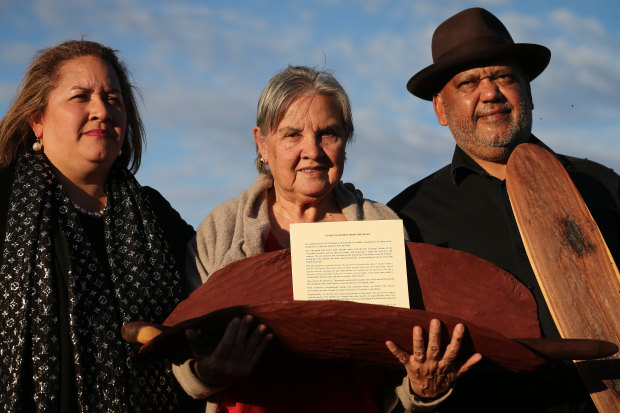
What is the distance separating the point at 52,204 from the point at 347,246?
1470 millimetres

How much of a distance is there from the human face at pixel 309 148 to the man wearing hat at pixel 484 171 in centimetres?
60

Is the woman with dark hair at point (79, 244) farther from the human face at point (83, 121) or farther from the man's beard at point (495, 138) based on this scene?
the man's beard at point (495, 138)

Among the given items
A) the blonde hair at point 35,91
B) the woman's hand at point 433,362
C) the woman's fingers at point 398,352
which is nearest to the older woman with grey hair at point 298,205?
the woman's hand at point 433,362

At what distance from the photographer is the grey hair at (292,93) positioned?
9.34 ft

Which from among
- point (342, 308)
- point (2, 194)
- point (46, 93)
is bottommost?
point (342, 308)

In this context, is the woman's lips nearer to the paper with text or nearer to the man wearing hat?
the paper with text

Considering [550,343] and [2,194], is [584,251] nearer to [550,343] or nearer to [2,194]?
[550,343]

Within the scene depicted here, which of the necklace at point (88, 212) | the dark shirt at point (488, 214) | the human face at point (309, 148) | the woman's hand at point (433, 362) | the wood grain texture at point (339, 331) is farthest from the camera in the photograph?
the necklace at point (88, 212)

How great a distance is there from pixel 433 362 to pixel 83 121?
6.05ft

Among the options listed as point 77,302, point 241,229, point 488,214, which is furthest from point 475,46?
point 77,302

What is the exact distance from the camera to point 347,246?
2.25 metres

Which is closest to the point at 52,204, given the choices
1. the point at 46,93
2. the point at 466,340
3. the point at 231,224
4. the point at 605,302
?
the point at 46,93

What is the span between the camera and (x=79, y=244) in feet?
9.59

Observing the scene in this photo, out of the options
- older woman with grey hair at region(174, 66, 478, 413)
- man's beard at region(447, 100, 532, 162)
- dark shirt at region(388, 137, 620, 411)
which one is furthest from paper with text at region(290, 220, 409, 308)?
man's beard at region(447, 100, 532, 162)
